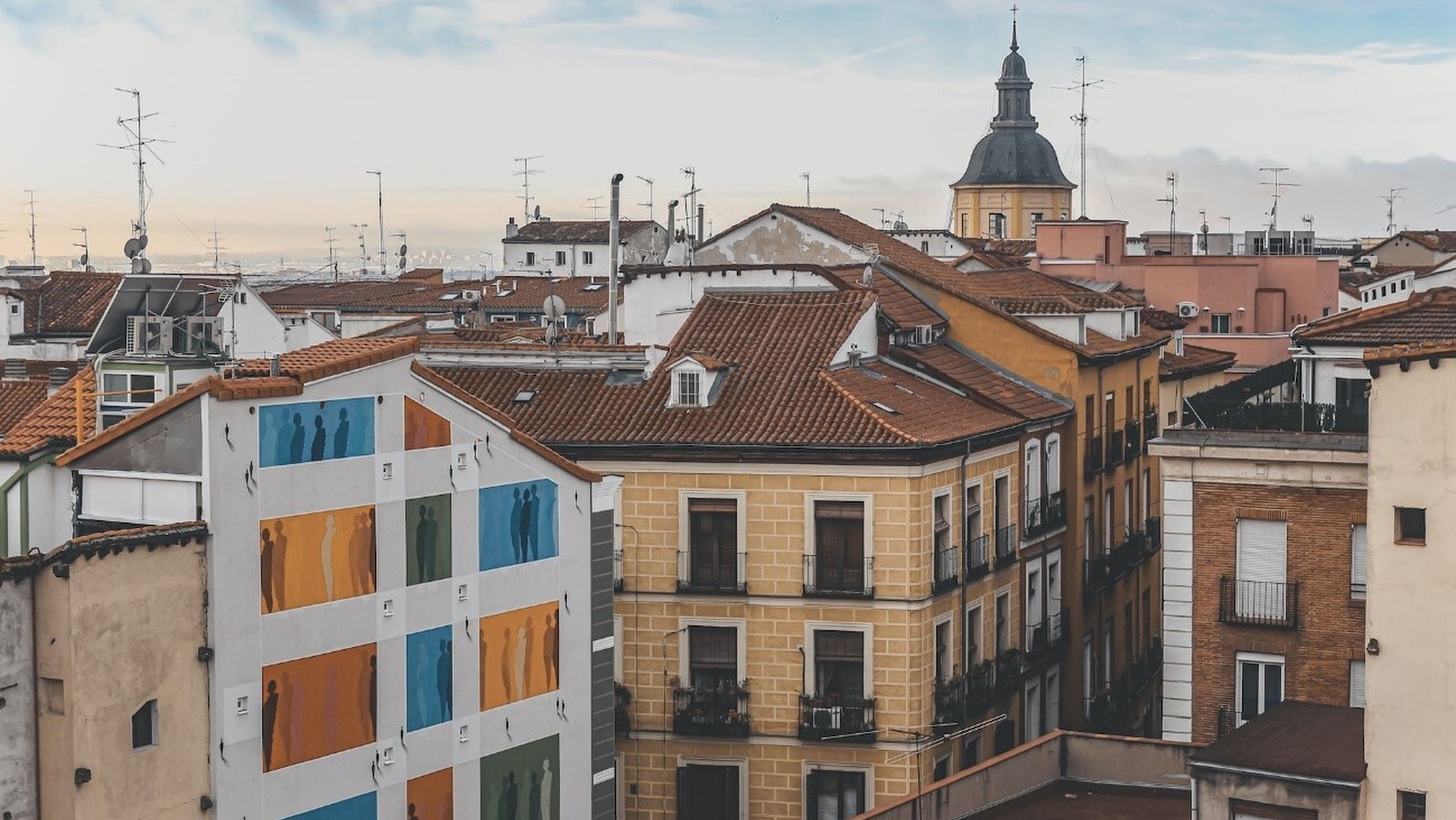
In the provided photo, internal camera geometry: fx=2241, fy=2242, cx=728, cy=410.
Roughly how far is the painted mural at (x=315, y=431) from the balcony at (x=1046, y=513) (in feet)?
64.2

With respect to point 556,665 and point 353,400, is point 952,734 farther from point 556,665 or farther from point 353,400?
point 353,400

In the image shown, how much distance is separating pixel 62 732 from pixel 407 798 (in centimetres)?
627

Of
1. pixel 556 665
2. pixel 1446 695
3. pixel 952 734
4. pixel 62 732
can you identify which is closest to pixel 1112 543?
pixel 952 734

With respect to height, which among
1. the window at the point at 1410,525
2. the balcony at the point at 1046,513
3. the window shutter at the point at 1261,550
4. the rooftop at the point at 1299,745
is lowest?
the rooftop at the point at 1299,745

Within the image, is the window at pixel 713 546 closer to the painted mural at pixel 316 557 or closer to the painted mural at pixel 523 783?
the painted mural at pixel 523 783

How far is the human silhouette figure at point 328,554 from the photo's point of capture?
30141 mm

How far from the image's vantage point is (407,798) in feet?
103

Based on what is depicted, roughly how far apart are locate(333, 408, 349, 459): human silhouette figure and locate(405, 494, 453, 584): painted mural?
1.52m

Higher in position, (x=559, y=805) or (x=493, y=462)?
(x=493, y=462)

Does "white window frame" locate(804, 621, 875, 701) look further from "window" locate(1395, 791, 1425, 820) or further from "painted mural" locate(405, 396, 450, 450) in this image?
"window" locate(1395, 791, 1425, 820)

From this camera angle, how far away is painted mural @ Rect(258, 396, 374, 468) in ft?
96.0

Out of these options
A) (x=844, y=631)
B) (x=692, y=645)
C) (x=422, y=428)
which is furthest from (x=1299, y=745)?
(x=692, y=645)

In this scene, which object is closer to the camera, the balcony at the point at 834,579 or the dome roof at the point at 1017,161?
the balcony at the point at 834,579

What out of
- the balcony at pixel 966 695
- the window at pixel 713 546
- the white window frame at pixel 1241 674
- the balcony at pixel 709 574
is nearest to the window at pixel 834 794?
the balcony at pixel 966 695
